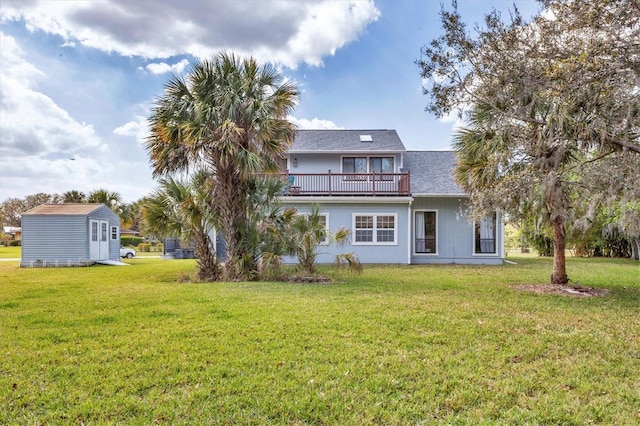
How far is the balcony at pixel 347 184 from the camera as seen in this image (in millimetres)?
16594

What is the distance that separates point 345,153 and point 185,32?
8622 millimetres

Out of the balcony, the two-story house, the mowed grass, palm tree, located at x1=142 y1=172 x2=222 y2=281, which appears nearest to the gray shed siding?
palm tree, located at x1=142 y1=172 x2=222 y2=281

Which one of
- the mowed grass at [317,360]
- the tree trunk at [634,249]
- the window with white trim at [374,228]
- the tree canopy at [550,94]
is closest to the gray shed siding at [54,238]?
the mowed grass at [317,360]

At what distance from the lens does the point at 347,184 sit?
665 inches

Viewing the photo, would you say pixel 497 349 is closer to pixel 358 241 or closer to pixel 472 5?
pixel 472 5

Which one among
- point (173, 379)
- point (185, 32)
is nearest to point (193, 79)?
point (185, 32)

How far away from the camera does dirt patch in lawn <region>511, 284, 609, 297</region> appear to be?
29.5ft

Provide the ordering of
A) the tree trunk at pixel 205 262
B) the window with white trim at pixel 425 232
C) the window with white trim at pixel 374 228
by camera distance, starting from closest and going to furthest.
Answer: the tree trunk at pixel 205 262, the window with white trim at pixel 374 228, the window with white trim at pixel 425 232

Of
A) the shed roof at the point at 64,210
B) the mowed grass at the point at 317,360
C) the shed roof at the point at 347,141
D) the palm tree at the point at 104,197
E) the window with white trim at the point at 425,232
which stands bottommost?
the mowed grass at the point at 317,360

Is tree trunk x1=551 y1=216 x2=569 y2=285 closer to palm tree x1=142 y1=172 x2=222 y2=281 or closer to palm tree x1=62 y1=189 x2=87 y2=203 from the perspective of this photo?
palm tree x1=142 y1=172 x2=222 y2=281

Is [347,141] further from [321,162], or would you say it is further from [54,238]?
[54,238]

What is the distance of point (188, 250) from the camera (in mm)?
23734

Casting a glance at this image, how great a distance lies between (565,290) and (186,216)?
1018 centimetres

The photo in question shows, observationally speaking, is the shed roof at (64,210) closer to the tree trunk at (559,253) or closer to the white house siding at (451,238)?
the white house siding at (451,238)
